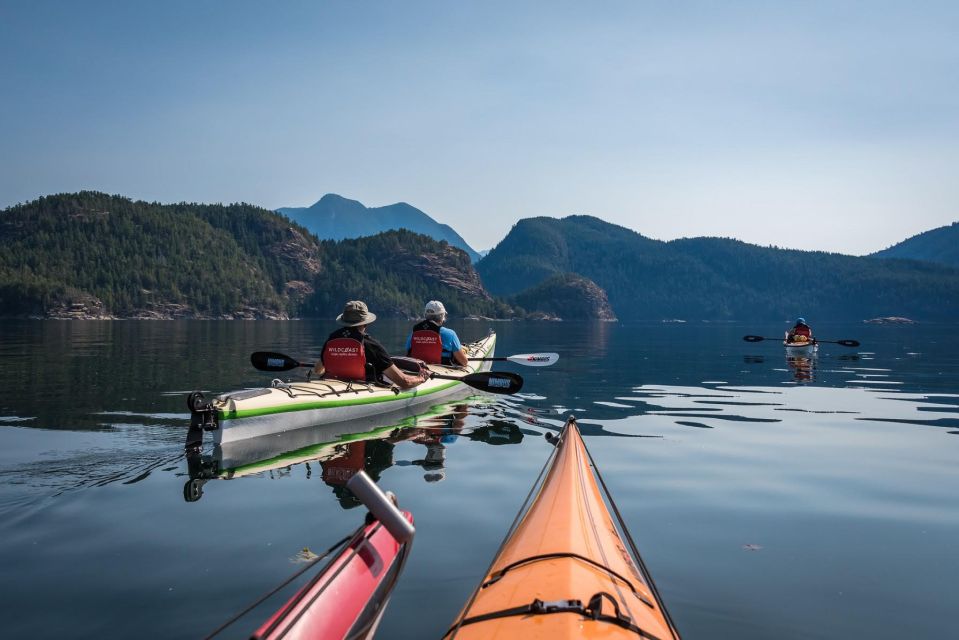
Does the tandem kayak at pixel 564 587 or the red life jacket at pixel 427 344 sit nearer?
the tandem kayak at pixel 564 587

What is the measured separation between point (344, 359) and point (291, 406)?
2.04 metres

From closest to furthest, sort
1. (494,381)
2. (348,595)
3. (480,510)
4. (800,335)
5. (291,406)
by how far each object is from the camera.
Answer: (348,595), (480,510), (291,406), (494,381), (800,335)

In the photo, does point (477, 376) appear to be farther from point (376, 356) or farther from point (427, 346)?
point (376, 356)

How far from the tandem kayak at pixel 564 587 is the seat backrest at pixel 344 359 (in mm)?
8664

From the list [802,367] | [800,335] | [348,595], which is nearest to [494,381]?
[348,595]

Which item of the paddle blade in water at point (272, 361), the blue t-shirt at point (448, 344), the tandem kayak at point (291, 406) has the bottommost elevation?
the tandem kayak at point (291, 406)

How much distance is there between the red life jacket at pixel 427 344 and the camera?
17.3 meters

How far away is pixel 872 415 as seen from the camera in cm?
1647

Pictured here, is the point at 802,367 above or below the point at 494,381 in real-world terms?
below

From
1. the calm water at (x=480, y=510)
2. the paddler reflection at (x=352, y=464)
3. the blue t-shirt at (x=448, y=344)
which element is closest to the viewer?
the calm water at (x=480, y=510)

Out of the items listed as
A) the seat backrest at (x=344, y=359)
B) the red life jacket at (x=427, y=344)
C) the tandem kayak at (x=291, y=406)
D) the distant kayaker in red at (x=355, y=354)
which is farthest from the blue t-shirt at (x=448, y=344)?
the seat backrest at (x=344, y=359)

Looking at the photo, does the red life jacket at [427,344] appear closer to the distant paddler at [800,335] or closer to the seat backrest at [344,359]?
the seat backrest at [344,359]

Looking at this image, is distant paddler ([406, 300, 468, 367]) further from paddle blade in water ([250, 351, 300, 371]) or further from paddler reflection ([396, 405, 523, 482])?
paddle blade in water ([250, 351, 300, 371])

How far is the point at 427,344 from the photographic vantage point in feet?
57.0
